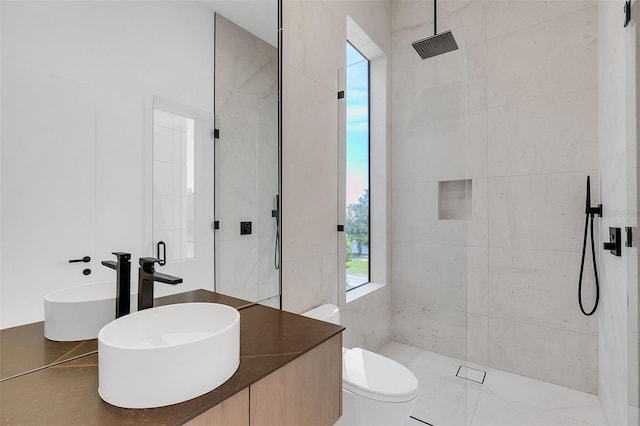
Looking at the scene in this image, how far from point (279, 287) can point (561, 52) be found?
7.51 feet

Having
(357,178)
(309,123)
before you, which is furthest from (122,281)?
(357,178)

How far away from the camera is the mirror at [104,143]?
717 millimetres

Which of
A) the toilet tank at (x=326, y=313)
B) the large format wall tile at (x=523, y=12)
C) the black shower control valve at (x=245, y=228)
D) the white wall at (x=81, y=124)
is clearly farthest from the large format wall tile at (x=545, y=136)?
the white wall at (x=81, y=124)

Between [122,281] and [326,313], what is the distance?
44.1 inches

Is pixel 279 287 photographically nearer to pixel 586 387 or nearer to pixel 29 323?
pixel 29 323

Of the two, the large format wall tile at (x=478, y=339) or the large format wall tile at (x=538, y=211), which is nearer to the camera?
the large format wall tile at (x=538, y=211)

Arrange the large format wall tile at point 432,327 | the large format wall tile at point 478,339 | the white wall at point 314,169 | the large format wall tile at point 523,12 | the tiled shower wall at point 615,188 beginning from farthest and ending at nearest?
1. the large format wall tile at point 478,339
2. the large format wall tile at point 523,12
3. the large format wall tile at point 432,327
4. the white wall at point 314,169
5. the tiled shower wall at point 615,188

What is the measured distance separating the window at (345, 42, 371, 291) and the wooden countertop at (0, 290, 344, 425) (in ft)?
3.06

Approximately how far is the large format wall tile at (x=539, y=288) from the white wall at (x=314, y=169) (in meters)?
0.90

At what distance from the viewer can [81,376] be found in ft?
2.36

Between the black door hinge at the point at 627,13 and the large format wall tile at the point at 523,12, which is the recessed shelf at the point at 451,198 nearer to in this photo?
the black door hinge at the point at 627,13

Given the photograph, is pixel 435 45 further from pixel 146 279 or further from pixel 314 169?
pixel 146 279

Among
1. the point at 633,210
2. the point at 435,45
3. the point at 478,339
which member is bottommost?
the point at 478,339

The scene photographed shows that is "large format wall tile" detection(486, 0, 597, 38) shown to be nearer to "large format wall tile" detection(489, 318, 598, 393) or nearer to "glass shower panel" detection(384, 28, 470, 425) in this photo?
"glass shower panel" detection(384, 28, 470, 425)
